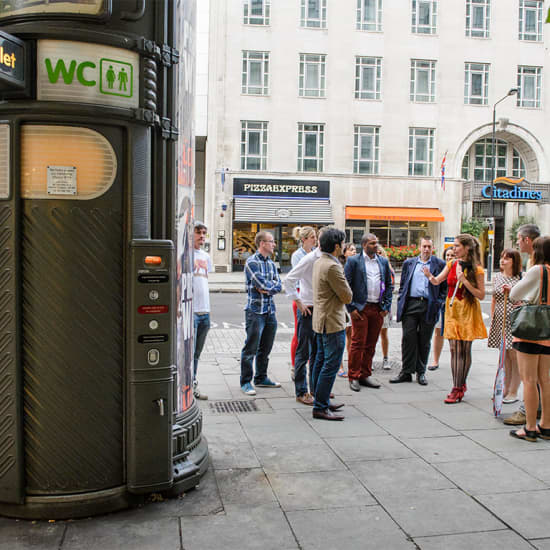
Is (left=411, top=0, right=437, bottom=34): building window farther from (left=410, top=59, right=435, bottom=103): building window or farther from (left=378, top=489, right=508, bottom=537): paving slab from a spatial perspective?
(left=378, top=489, right=508, bottom=537): paving slab

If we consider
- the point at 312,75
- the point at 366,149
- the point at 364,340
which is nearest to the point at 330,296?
the point at 364,340

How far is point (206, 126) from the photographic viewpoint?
3191 cm

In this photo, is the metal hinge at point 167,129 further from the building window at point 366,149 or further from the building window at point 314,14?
the building window at point 314,14

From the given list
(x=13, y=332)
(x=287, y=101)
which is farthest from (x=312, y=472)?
(x=287, y=101)

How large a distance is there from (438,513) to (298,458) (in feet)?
4.36

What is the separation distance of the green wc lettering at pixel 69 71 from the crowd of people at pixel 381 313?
10.1ft

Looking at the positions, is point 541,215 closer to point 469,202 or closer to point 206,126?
point 469,202

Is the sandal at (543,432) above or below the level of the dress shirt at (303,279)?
below

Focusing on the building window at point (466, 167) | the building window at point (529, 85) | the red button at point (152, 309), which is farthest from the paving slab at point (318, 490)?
the building window at point (529, 85)

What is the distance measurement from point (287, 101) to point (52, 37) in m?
28.6

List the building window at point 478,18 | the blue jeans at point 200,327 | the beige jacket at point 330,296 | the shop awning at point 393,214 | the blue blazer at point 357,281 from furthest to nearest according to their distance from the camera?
the building window at point 478,18
the shop awning at point 393,214
the blue blazer at point 357,281
the blue jeans at point 200,327
the beige jacket at point 330,296

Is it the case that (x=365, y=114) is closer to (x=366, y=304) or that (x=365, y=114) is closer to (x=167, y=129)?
(x=366, y=304)

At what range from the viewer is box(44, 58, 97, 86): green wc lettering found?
3.58 meters

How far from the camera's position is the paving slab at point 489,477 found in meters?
4.27
